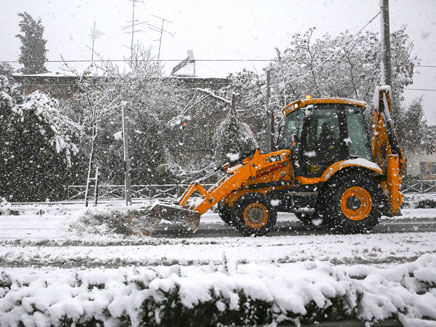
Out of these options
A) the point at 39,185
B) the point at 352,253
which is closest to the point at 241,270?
the point at 352,253

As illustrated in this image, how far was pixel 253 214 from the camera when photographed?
6895 mm

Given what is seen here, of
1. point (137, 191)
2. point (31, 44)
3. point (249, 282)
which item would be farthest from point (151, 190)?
point (31, 44)

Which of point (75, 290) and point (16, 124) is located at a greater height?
A: point (16, 124)

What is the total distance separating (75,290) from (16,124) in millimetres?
16154

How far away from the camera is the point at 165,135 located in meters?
20.1

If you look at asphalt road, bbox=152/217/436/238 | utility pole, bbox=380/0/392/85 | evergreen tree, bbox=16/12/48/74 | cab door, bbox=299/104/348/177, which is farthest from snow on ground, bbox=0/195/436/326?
evergreen tree, bbox=16/12/48/74

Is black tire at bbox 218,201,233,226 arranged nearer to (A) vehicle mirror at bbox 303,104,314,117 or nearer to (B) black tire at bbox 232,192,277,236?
(B) black tire at bbox 232,192,277,236

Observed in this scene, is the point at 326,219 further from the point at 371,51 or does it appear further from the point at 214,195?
the point at 371,51

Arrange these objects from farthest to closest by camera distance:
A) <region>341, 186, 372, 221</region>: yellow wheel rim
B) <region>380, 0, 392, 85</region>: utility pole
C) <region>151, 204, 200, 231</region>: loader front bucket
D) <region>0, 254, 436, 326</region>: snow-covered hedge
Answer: <region>380, 0, 392, 85</region>: utility pole → <region>341, 186, 372, 221</region>: yellow wheel rim → <region>151, 204, 200, 231</region>: loader front bucket → <region>0, 254, 436, 326</region>: snow-covered hedge

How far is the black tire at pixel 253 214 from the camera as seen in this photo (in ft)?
22.5

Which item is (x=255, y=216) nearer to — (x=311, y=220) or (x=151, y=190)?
(x=311, y=220)

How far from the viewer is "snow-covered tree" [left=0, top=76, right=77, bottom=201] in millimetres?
16156

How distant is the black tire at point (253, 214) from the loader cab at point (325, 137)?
1095 millimetres

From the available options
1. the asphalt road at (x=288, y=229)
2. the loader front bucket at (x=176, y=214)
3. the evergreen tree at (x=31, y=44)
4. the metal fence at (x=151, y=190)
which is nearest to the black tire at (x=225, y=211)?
the asphalt road at (x=288, y=229)
